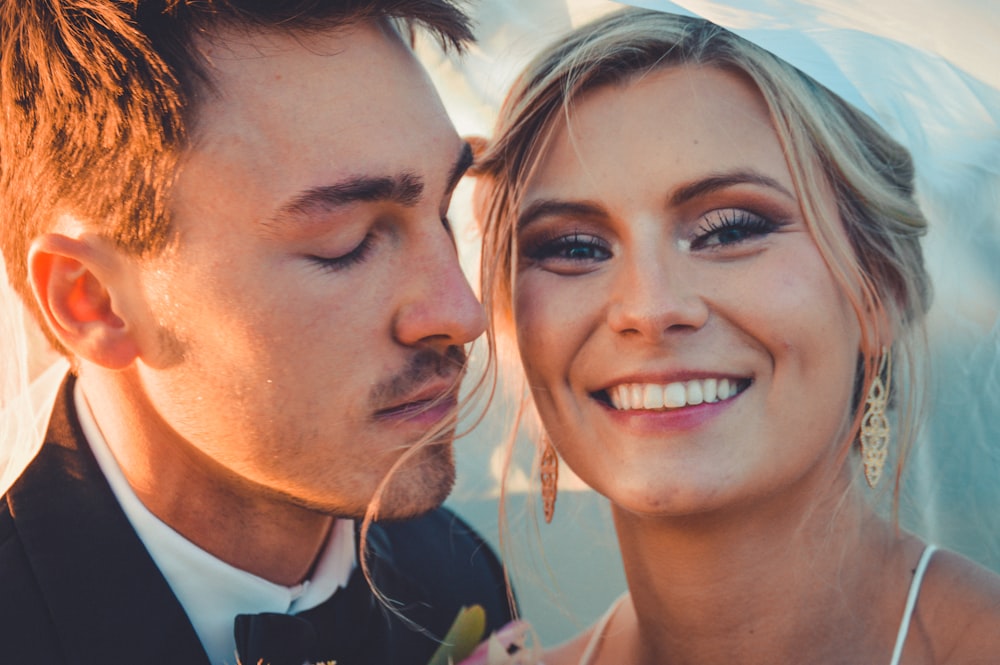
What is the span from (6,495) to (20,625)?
1.09ft

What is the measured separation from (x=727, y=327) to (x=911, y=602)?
811 millimetres

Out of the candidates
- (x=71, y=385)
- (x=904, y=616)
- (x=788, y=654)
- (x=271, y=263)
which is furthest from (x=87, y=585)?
(x=904, y=616)

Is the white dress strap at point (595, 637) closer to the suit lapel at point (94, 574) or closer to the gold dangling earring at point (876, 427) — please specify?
the gold dangling earring at point (876, 427)

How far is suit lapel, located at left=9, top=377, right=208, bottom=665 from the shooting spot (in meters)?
2.25

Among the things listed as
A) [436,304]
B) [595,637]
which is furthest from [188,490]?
[595,637]

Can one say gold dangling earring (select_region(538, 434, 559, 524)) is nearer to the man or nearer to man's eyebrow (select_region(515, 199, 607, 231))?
the man

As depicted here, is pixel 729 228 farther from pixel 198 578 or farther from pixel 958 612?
pixel 198 578

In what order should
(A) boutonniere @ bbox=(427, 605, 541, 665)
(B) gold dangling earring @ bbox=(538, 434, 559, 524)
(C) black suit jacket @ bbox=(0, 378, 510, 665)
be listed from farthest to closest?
(B) gold dangling earring @ bbox=(538, 434, 559, 524), (A) boutonniere @ bbox=(427, 605, 541, 665), (C) black suit jacket @ bbox=(0, 378, 510, 665)

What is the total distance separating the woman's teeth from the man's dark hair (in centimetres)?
112

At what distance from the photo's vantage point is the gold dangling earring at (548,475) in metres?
2.73

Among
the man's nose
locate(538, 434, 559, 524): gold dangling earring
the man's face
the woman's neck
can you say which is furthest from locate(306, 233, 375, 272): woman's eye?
the woman's neck

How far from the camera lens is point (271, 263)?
7.79 feet

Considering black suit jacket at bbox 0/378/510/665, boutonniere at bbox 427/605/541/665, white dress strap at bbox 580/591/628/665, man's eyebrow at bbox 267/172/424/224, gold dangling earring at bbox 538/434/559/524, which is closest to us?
black suit jacket at bbox 0/378/510/665

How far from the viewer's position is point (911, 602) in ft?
8.05
